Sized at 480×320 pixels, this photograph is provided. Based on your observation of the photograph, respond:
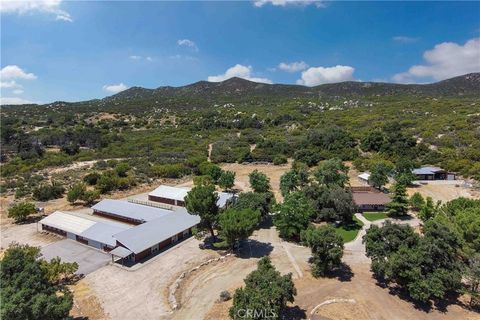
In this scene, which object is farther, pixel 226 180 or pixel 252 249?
pixel 226 180

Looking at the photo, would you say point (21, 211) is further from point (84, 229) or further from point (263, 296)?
point (263, 296)

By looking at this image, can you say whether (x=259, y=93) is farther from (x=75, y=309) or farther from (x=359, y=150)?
(x=75, y=309)

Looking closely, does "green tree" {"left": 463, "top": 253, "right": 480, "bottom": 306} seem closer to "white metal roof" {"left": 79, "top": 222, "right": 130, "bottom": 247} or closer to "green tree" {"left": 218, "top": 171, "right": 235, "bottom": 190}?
"white metal roof" {"left": 79, "top": 222, "right": 130, "bottom": 247}

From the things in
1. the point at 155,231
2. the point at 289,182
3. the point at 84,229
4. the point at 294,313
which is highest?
the point at 289,182

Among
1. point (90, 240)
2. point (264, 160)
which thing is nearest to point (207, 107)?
point (264, 160)

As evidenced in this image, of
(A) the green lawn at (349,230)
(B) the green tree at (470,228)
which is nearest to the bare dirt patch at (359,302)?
(B) the green tree at (470,228)


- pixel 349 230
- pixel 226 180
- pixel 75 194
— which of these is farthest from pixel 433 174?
pixel 75 194

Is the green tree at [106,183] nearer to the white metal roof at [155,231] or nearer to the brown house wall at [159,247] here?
the white metal roof at [155,231]
